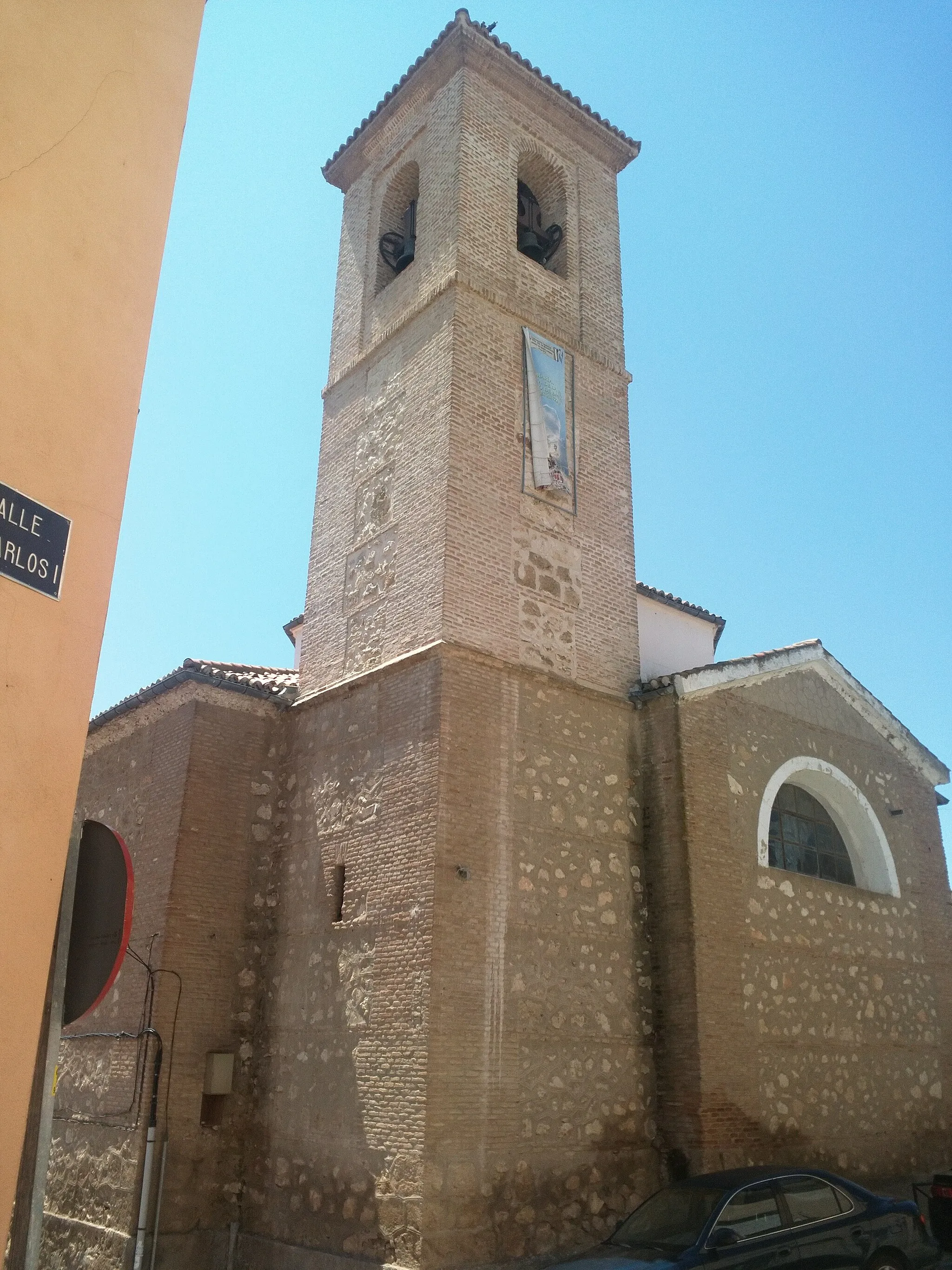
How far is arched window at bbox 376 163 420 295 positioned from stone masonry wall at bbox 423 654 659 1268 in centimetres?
653

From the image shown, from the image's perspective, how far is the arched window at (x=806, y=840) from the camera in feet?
40.1

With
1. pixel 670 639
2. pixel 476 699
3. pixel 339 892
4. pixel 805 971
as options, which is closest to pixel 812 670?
pixel 670 639

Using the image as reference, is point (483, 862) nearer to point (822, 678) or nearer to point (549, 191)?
point (822, 678)

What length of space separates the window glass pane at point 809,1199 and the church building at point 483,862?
210 cm

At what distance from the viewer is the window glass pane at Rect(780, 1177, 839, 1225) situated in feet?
24.3

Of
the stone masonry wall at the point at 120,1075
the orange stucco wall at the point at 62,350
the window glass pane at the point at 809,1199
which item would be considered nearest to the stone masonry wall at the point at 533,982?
the window glass pane at the point at 809,1199

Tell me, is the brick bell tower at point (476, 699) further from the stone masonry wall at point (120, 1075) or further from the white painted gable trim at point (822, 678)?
the stone masonry wall at point (120, 1075)

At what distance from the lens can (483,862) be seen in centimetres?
952

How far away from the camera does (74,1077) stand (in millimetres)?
11398

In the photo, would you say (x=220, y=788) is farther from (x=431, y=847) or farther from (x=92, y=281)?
(x=92, y=281)

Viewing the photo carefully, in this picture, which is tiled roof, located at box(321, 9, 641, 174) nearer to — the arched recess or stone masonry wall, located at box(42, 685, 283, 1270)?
the arched recess

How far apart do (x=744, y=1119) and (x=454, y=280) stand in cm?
943

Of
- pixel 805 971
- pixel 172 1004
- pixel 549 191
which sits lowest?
pixel 172 1004

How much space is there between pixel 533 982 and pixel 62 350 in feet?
23.1
